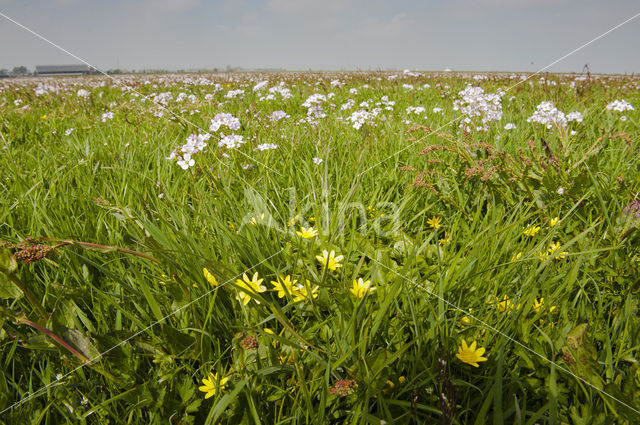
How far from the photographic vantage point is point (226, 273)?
1298 mm

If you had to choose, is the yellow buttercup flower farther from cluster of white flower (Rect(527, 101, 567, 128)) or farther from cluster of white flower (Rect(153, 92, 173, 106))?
cluster of white flower (Rect(153, 92, 173, 106))

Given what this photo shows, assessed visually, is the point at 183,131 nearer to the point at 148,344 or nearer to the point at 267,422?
the point at 148,344

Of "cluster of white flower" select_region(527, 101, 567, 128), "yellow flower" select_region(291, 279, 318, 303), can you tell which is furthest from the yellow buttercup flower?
"cluster of white flower" select_region(527, 101, 567, 128)

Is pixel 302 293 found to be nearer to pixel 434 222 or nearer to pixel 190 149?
pixel 434 222

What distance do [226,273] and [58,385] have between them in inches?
22.9

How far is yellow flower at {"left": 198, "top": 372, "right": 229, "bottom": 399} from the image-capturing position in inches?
Result: 40.3

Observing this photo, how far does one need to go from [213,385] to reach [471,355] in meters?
0.80

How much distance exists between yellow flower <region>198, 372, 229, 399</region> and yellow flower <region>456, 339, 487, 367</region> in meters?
0.72

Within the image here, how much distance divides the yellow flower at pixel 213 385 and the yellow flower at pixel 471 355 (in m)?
0.72

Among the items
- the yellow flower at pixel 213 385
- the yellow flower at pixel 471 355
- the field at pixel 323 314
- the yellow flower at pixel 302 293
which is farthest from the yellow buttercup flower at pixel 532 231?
the yellow flower at pixel 213 385

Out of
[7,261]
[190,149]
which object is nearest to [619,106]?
[190,149]

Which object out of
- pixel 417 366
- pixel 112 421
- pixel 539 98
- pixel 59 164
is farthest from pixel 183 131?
pixel 539 98

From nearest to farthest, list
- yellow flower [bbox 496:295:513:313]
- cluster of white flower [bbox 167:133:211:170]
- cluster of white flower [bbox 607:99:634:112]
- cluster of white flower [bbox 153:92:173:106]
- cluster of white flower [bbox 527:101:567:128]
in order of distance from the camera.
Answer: yellow flower [bbox 496:295:513:313] → cluster of white flower [bbox 167:133:211:170] → cluster of white flower [bbox 527:101:567:128] → cluster of white flower [bbox 607:99:634:112] → cluster of white flower [bbox 153:92:173:106]

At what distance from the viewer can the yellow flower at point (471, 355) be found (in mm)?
1072
